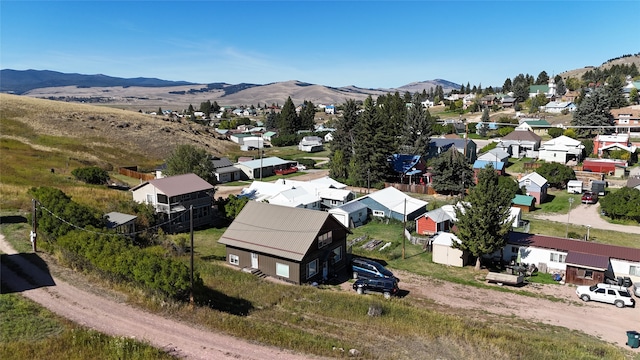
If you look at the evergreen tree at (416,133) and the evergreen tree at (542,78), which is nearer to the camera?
the evergreen tree at (416,133)

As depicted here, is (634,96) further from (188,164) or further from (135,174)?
(135,174)

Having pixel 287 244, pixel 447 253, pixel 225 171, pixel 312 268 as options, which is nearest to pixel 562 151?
pixel 447 253

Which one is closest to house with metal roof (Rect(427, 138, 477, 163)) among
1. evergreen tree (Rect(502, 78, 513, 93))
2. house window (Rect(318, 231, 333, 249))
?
house window (Rect(318, 231, 333, 249))

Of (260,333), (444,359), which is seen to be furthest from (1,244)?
(444,359)

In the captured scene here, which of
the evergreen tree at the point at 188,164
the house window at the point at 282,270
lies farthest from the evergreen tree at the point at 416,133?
the house window at the point at 282,270

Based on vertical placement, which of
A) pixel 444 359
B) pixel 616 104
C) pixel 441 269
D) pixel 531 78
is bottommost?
pixel 441 269

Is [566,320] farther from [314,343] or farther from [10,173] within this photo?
[10,173]

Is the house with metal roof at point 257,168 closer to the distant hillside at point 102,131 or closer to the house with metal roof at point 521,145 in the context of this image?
the distant hillside at point 102,131
